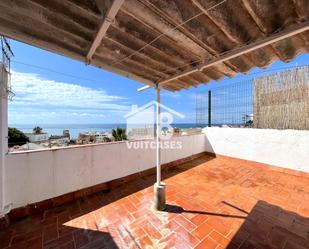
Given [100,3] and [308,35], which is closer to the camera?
[100,3]

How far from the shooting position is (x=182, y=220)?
2252mm

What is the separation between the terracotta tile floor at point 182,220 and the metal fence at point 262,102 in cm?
196

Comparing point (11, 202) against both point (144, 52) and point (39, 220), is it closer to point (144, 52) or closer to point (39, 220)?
point (39, 220)

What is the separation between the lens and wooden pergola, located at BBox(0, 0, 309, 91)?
1.06 meters

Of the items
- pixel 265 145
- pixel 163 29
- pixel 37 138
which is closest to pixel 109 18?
pixel 163 29

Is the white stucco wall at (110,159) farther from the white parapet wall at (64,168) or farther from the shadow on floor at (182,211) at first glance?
the shadow on floor at (182,211)

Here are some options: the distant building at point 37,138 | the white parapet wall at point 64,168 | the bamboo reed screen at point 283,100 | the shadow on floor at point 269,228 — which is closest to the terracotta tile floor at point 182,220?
the shadow on floor at point 269,228

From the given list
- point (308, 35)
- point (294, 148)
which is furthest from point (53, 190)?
point (294, 148)

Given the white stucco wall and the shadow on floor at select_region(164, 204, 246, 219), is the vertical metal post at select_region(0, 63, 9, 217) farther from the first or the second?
the shadow on floor at select_region(164, 204, 246, 219)

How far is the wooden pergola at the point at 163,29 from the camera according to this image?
106 centimetres

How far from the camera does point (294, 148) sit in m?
4.14

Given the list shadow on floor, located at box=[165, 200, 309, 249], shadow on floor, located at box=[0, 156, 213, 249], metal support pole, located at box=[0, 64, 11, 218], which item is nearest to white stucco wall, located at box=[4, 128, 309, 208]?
metal support pole, located at box=[0, 64, 11, 218]

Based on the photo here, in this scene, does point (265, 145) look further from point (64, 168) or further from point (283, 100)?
point (64, 168)

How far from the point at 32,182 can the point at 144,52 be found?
2.58 m
